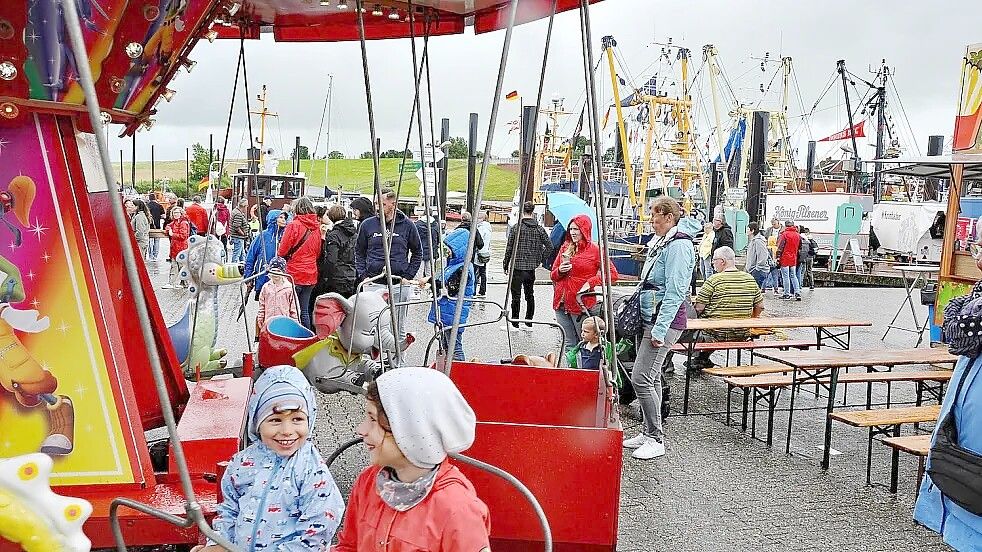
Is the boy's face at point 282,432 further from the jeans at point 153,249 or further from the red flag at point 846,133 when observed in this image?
the red flag at point 846,133

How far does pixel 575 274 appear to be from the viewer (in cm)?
756

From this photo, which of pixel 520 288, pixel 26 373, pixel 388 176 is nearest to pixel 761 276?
pixel 520 288

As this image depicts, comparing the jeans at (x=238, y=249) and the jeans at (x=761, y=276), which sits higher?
the jeans at (x=238, y=249)

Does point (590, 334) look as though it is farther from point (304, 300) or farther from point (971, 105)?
point (971, 105)

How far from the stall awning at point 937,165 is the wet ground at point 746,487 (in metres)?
2.47

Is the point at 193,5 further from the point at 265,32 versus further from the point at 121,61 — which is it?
the point at 265,32

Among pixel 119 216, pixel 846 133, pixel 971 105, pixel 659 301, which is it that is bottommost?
pixel 659 301

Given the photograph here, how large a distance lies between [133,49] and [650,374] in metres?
3.73

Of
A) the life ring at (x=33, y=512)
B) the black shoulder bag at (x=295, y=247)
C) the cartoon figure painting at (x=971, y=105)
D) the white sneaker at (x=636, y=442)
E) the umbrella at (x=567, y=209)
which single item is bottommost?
the white sneaker at (x=636, y=442)

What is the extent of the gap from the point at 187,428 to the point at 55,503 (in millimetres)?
1903

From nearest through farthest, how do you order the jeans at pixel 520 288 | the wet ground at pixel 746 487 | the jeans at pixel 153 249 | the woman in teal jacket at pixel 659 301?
the wet ground at pixel 746 487 < the woman in teal jacket at pixel 659 301 < the jeans at pixel 520 288 < the jeans at pixel 153 249

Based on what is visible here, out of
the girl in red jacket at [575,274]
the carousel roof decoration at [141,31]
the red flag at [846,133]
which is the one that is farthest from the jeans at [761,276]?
the red flag at [846,133]

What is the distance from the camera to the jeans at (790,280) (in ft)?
56.7

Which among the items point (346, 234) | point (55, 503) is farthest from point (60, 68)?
point (346, 234)
